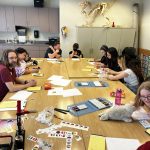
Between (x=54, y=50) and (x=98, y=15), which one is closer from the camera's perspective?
(x=54, y=50)

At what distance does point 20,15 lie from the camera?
21.2 ft

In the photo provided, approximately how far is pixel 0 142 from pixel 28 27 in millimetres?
6046

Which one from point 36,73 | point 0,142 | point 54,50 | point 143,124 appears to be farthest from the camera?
point 54,50

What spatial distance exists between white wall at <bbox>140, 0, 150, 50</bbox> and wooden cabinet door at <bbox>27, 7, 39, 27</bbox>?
3444 millimetres

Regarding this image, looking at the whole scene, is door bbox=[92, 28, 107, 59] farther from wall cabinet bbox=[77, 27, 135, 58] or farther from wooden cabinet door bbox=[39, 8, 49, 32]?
wooden cabinet door bbox=[39, 8, 49, 32]

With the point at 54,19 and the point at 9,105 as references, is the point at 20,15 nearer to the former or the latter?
the point at 54,19

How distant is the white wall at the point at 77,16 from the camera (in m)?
5.82

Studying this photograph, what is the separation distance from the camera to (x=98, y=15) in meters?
5.94

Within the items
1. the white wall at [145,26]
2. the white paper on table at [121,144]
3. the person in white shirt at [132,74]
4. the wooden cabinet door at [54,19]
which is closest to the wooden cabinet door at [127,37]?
the white wall at [145,26]

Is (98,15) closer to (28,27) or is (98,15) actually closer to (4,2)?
(28,27)

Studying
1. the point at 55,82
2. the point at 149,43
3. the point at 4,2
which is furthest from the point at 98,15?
the point at 55,82

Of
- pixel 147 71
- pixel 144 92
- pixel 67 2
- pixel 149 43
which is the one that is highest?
pixel 67 2

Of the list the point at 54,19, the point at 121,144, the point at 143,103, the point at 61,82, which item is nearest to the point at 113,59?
the point at 61,82

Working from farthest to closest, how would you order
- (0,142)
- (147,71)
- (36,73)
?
(147,71) < (36,73) < (0,142)
